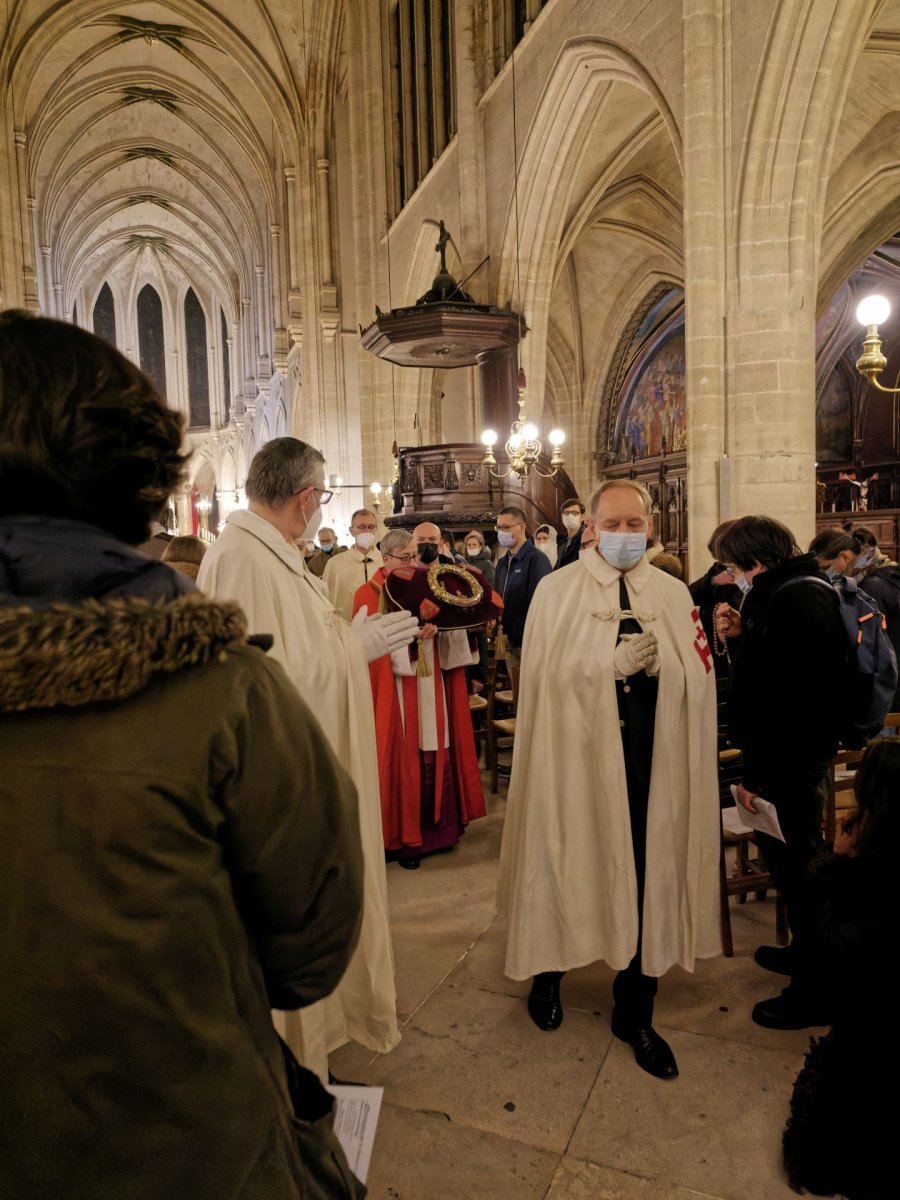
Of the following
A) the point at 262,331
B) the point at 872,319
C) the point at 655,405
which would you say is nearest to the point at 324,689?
the point at 872,319

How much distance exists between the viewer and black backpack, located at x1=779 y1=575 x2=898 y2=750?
2.55 metres

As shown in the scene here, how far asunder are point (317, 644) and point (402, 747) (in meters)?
1.88

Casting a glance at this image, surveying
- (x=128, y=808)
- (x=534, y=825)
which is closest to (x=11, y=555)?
(x=128, y=808)

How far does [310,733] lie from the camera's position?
37.2 inches

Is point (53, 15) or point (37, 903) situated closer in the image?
point (37, 903)

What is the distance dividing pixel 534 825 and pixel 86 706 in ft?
6.57

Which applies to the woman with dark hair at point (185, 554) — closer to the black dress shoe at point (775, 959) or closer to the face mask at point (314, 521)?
the face mask at point (314, 521)

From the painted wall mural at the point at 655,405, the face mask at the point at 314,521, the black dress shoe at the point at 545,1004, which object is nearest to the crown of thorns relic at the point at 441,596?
the face mask at the point at 314,521

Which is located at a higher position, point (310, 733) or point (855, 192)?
point (855, 192)

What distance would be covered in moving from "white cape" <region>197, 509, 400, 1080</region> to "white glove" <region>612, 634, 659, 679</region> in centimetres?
80

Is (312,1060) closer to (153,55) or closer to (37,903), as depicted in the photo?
(37,903)

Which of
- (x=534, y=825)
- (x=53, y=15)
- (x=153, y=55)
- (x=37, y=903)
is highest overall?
(x=153, y=55)

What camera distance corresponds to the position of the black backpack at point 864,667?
2.55m

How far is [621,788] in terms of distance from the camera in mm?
2496
